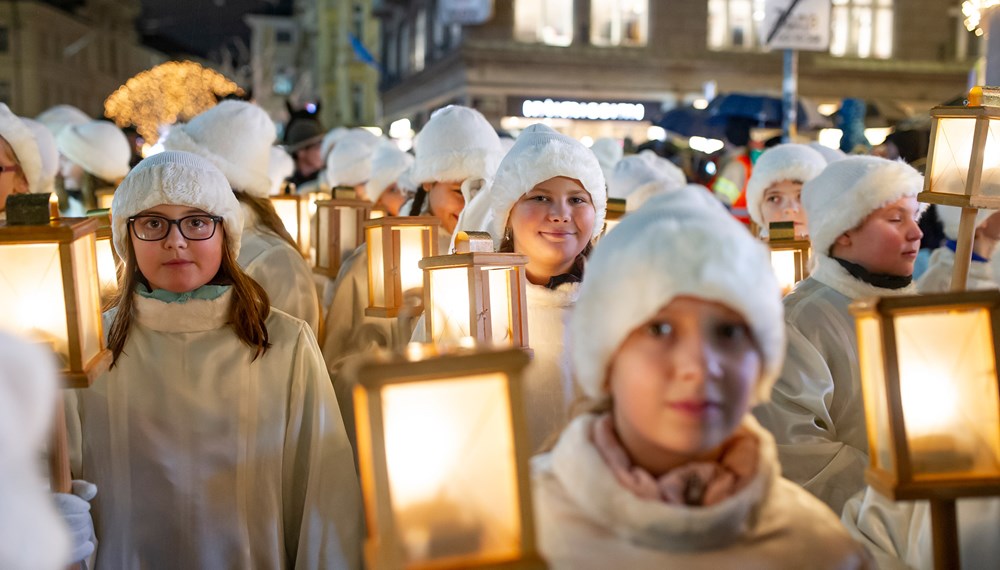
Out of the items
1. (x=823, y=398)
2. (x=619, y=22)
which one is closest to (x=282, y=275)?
(x=823, y=398)

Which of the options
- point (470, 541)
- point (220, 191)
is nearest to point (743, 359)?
point (470, 541)

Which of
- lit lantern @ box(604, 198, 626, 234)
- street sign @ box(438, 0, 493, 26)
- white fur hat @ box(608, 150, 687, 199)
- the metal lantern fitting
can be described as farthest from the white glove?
street sign @ box(438, 0, 493, 26)

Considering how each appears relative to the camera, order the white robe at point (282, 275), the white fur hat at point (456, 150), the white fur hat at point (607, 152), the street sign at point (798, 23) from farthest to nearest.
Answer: the street sign at point (798, 23)
the white fur hat at point (607, 152)
the white fur hat at point (456, 150)
the white robe at point (282, 275)

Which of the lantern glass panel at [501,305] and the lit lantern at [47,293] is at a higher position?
the lit lantern at [47,293]

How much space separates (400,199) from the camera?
341 inches

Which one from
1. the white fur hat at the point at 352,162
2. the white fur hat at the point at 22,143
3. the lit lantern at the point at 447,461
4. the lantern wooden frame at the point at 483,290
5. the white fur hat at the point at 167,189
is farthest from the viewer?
the white fur hat at the point at 352,162

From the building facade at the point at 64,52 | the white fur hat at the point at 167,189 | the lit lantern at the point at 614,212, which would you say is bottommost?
the lit lantern at the point at 614,212

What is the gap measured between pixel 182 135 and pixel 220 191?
7.69ft

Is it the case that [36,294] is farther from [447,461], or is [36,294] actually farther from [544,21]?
[544,21]

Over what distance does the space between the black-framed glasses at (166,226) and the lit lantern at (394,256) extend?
1.15 metres

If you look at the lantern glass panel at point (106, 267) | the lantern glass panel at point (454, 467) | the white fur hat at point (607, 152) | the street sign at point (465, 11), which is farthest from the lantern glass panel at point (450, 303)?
the street sign at point (465, 11)

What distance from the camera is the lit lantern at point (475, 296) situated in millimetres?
3406

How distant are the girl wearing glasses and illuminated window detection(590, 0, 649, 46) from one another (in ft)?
94.0

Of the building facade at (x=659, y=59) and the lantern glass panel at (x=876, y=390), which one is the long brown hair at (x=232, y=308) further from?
the building facade at (x=659, y=59)
